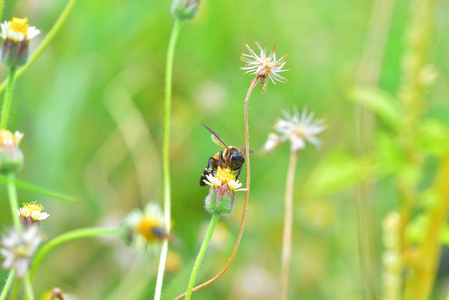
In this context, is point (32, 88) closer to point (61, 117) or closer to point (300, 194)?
point (61, 117)

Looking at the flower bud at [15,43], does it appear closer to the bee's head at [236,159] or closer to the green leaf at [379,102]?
the bee's head at [236,159]

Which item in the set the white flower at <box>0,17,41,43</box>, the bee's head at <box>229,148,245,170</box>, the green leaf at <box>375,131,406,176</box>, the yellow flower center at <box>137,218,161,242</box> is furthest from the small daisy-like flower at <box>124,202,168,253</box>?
the green leaf at <box>375,131,406,176</box>

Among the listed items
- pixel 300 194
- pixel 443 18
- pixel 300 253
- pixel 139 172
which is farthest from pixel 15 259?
pixel 443 18

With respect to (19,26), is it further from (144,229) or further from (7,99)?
(144,229)

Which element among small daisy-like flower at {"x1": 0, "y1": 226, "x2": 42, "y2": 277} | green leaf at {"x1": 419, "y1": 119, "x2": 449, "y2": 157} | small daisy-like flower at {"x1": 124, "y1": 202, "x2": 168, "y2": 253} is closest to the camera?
small daisy-like flower at {"x1": 0, "y1": 226, "x2": 42, "y2": 277}

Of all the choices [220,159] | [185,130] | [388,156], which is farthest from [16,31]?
[185,130]

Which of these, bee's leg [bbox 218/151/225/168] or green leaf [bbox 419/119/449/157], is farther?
green leaf [bbox 419/119/449/157]

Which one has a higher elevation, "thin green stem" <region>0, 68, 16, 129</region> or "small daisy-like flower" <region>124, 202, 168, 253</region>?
"small daisy-like flower" <region>124, 202, 168, 253</region>

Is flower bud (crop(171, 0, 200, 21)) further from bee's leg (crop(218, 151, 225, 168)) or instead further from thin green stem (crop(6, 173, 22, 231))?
thin green stem (crop(6, 173, 22, 231))

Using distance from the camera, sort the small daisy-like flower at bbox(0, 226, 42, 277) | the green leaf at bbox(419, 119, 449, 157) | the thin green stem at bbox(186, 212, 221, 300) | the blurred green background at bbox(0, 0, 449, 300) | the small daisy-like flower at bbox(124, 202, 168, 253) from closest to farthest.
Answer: the small daisy-like flower at bbox(0, 226, 42, 277) < the thin green stem at bbox(186, 212, 221, 300) < the small daisy-like flower at bbox(124, 202, 168, 253) < the green leaf at bbox(419, 119, 449, 157) < the blurred green background at bbox(0, 0, 449, 300)
